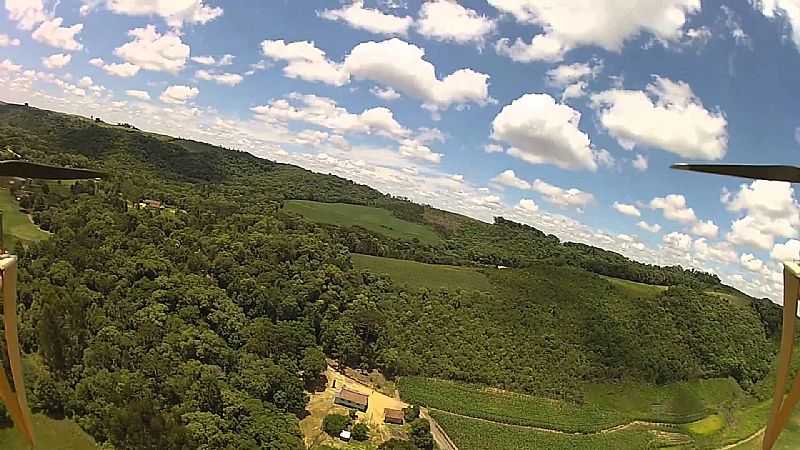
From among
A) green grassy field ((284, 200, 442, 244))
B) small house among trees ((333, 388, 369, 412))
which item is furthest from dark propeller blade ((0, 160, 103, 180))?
green grassy field ((284, 200, 442, 244))

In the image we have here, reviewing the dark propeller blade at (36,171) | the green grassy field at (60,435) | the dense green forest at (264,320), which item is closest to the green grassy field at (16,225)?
the dense green forest at (264,320)

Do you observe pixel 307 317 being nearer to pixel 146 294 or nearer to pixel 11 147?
pixel 146 294

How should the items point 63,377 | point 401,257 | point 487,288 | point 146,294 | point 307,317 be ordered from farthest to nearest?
point 401,257 → point 487,288 → point 307,317 → point 146,294 → point 63,377

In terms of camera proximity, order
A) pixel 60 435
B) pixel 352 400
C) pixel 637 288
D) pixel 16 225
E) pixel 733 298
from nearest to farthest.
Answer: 1. pixel 60 435
2. pixel 352 400
3. pixel 16 225
4. pixel 637 288
5. pixel 733 298

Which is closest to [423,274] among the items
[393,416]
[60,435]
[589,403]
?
[589,403]

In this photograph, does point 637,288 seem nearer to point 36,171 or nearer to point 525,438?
point 525,438

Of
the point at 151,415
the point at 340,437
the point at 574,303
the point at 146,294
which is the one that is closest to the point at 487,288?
the point at 574,303
